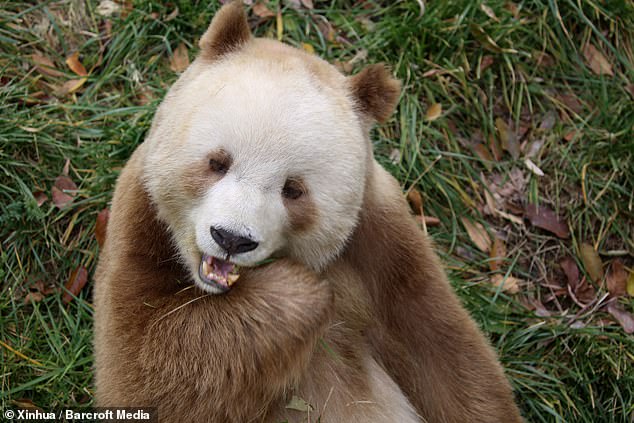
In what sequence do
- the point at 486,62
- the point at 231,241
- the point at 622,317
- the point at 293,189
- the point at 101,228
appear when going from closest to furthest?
the point at 231,241 < the point at 293,189 < the point at 101,228 < the point at 622,317 < the point at 486,62

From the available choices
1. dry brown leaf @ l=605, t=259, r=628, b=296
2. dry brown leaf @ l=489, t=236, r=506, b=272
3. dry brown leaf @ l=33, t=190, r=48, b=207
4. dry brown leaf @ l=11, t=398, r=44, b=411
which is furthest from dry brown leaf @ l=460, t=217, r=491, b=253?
dry brown leaf @ l=11, t=398, r=44, b=411

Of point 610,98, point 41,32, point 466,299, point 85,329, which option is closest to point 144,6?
point 41,32

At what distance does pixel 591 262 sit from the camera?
678cm

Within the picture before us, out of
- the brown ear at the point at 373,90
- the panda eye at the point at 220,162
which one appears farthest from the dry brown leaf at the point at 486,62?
the panda eye at the point at 220,162

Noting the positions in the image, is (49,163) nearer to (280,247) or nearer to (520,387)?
(280,247)

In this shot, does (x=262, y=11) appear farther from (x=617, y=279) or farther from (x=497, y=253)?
(x=617, y=279)

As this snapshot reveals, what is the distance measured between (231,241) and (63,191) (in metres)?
3.05

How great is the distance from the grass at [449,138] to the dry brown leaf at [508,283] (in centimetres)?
5

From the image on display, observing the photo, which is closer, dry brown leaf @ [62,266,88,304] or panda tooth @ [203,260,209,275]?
panda tooth @ [203,260,209,275]

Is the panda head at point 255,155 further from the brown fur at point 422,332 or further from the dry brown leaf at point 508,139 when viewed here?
the dry brown leaf at point 508,139

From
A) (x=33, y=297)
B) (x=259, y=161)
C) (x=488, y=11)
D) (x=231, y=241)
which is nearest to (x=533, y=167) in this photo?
(x=488, y=11)

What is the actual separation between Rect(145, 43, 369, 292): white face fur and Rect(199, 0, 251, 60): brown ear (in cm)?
10

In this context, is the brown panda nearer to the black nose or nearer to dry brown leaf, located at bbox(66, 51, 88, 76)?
the black nose

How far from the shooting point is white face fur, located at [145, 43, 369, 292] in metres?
3.96
